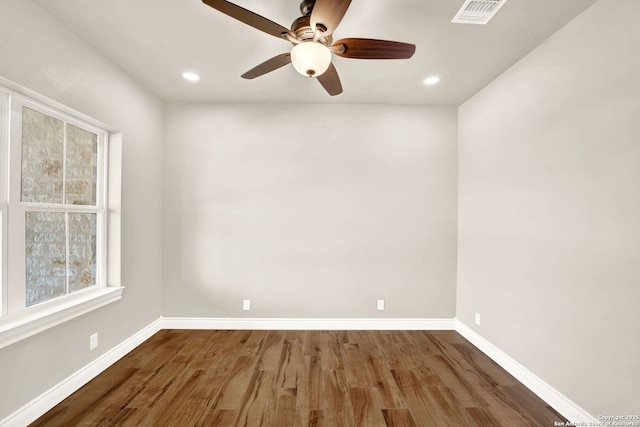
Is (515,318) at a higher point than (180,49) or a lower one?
lower

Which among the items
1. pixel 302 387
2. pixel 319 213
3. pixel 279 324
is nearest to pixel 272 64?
pixel 319 213

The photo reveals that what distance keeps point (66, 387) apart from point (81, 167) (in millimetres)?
1662

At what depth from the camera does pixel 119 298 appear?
2535 mm

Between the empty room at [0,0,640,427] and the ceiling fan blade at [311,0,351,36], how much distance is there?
1cm

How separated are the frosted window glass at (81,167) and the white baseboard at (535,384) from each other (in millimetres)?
3831

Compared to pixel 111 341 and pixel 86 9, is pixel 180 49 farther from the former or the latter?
pixel 111 341

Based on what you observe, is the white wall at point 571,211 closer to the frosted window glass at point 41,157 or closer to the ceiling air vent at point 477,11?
the ceiling air vent at point 477,11

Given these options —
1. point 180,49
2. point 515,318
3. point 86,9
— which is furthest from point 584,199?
point 86,9

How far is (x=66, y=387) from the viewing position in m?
2.02

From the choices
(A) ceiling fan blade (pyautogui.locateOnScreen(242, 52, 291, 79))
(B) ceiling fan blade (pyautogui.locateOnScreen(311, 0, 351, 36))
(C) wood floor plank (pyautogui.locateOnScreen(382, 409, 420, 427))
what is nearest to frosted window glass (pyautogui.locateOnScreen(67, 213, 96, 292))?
(A) ceiling fan blade (pyautogui.locateOnScreen(242, 52, 291, 79))

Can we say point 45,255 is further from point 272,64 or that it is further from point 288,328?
point 288,328

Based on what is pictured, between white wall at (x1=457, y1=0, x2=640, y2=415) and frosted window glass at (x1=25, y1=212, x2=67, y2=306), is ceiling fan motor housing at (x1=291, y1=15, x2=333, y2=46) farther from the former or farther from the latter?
frosted window glass at (x1=25, y1=212, x2=67, y2=306)

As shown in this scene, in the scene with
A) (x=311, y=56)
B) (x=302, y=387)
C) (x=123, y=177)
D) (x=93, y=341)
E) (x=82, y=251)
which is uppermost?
(x=311, y=56)

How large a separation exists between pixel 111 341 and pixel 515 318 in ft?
11.5
